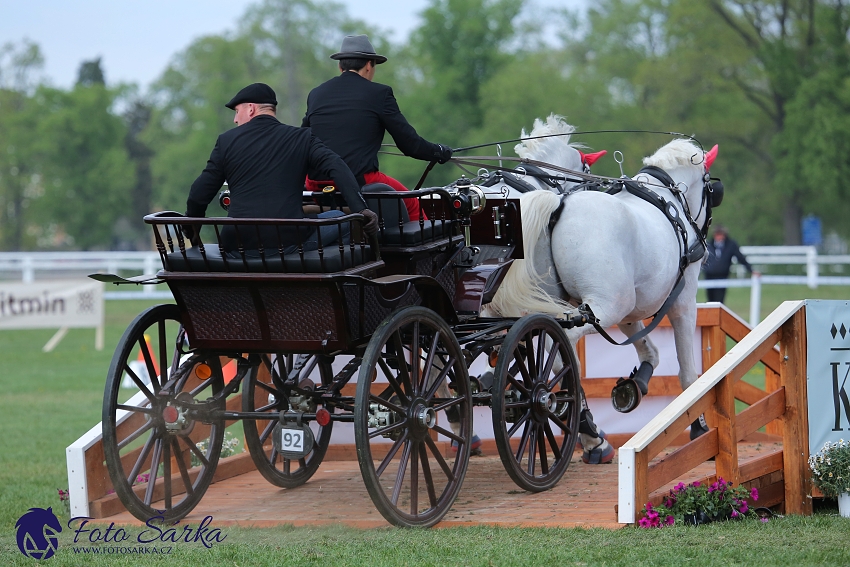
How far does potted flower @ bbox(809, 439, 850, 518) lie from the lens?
5746 mm

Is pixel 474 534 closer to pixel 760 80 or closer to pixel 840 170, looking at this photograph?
pixel 840 170

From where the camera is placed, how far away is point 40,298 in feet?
55.4

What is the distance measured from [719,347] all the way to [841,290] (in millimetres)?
21206

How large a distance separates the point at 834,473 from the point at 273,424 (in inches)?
116

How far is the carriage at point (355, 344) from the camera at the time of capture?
16.6 ft

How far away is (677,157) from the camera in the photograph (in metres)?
8.09

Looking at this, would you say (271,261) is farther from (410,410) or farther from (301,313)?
(410,410)

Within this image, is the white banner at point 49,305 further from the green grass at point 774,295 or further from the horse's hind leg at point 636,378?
the green grass at point 774,295

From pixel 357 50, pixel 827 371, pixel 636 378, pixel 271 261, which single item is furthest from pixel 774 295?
pixel 271 261

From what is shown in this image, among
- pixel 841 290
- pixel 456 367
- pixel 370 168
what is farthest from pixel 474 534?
pixel 841 290

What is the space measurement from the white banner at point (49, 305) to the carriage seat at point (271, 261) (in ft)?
39.6

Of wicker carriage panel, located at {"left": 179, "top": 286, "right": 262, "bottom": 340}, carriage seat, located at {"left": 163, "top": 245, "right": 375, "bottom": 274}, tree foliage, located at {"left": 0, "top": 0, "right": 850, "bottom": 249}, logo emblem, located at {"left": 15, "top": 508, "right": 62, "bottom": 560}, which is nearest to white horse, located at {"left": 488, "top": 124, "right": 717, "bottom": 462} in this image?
carriage seat, located at {"left": 163, "top": 245, "right": 375, "bottom": 274}

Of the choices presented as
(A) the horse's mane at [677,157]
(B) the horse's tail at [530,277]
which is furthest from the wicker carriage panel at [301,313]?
(A) the horse's mane at [677,157]

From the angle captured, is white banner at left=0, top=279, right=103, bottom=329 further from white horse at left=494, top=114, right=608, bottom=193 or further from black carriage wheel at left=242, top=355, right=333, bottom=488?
black carriage wheel at left=242, top=355, right=333, bottom=488
